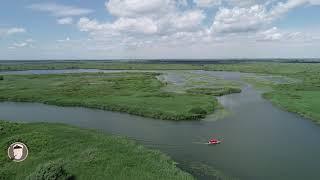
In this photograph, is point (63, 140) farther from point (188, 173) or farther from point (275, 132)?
point (275, 132)

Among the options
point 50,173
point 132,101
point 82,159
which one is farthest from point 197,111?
point 50,173

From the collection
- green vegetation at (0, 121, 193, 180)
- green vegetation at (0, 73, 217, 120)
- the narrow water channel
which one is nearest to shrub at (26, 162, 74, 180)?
green vegetation at (0, 121, 193, 180)

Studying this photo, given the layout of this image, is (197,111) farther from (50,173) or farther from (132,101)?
(50,173)

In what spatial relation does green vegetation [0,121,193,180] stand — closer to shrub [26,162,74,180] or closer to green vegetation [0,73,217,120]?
shrub [26,162,74,180]

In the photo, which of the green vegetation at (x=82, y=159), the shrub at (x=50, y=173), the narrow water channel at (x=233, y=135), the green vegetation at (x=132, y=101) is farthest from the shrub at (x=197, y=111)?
the shrub at (x=50, y=173)

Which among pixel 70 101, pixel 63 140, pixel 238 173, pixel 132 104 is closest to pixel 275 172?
pixel 238 173

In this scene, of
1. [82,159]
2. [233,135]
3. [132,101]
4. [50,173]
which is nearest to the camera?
[50,173]

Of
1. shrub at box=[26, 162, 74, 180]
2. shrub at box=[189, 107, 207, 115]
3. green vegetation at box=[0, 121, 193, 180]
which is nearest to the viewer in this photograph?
shrub at box=[26, 162, 74, 180]
